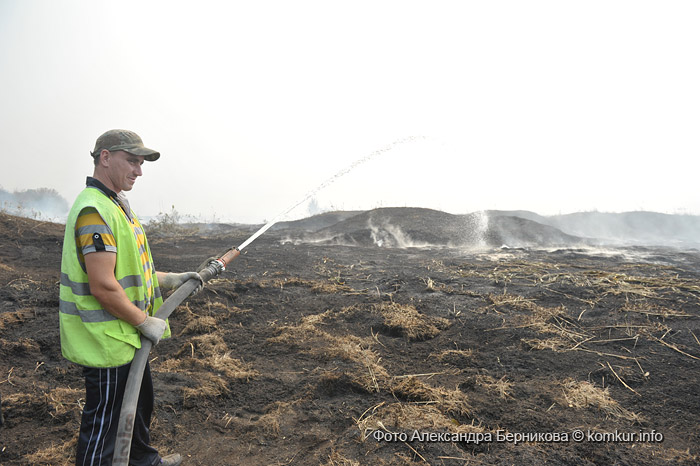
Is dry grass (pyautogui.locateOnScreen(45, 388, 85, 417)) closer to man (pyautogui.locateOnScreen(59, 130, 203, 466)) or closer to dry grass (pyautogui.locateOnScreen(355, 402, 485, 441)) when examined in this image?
man (pyautogui.locateOnScreen(59, 130, 203, 466))

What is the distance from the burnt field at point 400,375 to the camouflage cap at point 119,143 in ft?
6.76

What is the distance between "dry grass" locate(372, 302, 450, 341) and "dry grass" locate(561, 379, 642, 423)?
1.70m

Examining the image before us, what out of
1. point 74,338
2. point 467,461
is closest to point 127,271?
point 74,338

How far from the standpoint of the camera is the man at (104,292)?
175cm

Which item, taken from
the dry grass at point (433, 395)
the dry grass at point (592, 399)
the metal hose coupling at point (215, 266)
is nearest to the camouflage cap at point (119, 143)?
the metal hose coupling at point (215, 266)

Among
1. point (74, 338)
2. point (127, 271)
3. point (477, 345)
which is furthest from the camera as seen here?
point (477, 345)

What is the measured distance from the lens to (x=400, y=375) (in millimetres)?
3707

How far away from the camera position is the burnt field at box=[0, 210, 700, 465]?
255cm

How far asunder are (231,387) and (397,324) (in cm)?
228

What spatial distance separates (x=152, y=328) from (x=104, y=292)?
32cm

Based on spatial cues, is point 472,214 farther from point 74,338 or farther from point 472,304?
point 74,338

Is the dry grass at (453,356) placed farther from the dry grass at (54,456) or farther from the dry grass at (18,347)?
the dry grass at (18,347)

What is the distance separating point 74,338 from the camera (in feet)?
5.87

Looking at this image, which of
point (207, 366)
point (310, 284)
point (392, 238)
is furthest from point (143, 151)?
point (392, 238)
